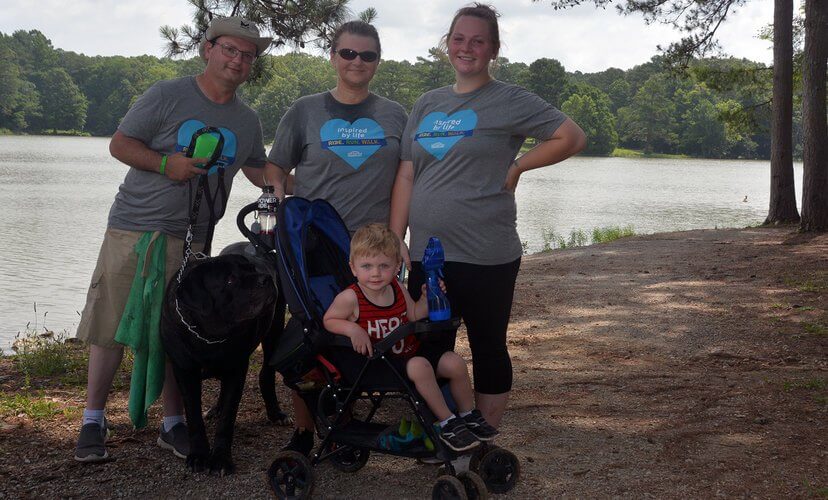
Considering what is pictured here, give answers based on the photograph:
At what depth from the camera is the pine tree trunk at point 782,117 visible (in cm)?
1380

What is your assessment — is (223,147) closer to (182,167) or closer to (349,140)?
(182,167)

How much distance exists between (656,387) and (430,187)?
2.35m

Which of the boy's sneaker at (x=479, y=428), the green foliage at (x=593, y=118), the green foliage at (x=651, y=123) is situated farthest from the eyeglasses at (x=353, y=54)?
the green foliage at (x=651, y=123)

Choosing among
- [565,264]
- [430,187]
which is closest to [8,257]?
[565,264]

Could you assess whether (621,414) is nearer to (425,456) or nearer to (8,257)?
(425,456)

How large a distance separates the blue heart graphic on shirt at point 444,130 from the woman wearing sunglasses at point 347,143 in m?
0.37

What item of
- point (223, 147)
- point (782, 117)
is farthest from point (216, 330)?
point (782, 117)

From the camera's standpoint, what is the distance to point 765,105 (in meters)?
15.7

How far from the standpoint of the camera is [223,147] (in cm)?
372

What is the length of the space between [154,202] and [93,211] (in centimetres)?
1805

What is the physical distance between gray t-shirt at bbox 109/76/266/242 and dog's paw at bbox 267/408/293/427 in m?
1.13

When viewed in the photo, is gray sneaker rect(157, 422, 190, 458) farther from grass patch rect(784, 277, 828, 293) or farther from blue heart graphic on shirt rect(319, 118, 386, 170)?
grass patch rect(784, 277, 828, 293)

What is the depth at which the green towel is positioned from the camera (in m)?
3.65

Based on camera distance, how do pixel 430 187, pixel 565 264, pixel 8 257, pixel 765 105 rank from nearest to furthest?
pixel 430 187 → pixel 565 264 → pixel 8 257 → pixel 765 105
